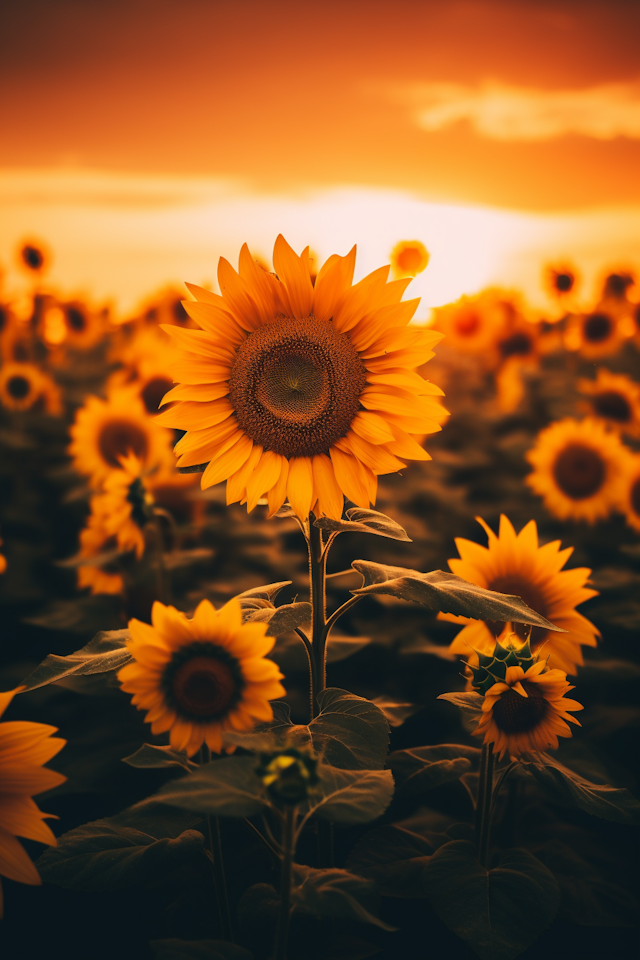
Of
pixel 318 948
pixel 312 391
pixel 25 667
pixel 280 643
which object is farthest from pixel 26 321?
pixel 318 948

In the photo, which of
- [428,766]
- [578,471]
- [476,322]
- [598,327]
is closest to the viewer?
[428,766]

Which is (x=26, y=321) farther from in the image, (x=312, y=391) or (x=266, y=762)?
(x=266, y=762)

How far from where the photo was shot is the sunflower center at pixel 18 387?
5.32 meters

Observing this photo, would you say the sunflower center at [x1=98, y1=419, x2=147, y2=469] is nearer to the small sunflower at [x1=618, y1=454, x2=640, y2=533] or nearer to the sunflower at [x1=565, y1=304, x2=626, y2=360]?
Answer: the small sunflower at [x1=618, y1=454, x2=640, y2=533]

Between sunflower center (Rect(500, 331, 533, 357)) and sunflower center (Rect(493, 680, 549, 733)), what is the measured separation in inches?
207

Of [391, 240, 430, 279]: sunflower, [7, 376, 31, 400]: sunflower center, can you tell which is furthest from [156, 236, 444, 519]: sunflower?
[7, 376, 31, 400]: sunflower center

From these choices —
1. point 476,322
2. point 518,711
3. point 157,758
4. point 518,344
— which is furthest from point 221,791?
point 476,322

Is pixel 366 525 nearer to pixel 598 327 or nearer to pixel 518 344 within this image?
pixel 518 344

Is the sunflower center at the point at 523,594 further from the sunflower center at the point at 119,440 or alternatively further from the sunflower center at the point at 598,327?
the sunflower center at the point at 598,327

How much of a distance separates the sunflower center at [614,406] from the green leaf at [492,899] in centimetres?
382

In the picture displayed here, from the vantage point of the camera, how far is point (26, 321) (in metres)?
6.80

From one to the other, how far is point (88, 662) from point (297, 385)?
779 millimetres

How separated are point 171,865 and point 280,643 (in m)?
0.99

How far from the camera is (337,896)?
125 centimetres
